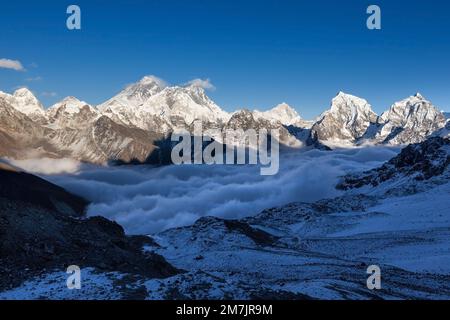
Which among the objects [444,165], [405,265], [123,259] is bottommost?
[405,265]

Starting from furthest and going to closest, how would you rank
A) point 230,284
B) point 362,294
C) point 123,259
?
point 123,259, point 362,294, point 230,284

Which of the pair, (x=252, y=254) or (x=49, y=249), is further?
(x=252, y=254)

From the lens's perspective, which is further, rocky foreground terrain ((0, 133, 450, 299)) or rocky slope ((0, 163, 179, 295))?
rocky slope ((0, 163, 179, 295))

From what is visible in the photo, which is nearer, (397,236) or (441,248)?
(441,248)

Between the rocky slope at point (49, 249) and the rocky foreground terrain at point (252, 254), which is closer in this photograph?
the rocky foreground terrain at point (252, 254)

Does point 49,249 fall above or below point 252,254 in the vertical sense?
above
